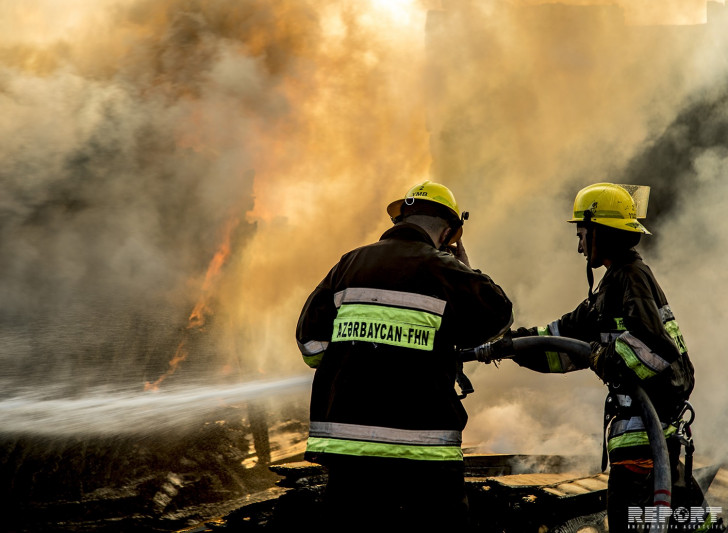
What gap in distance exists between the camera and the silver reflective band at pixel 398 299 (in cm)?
231

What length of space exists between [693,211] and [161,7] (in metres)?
8.06

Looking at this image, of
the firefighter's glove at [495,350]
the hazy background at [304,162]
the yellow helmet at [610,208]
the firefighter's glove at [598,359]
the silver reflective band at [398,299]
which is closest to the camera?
the silver reflective band at [398,299]

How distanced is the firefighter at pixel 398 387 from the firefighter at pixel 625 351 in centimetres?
78

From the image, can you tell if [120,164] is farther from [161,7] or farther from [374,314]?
[374,314]

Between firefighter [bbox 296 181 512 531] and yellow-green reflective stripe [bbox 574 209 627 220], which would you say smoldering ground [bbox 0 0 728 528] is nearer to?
yellow-green reflective stripe [bbox 574 209 627 220]

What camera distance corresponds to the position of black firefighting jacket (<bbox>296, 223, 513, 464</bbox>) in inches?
87.9

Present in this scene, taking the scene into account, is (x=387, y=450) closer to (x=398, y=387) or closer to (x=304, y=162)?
(x=398, y=387)

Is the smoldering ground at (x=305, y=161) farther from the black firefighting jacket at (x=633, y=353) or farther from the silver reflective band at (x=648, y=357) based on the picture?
the silver reflective band at (x=648, y=357)

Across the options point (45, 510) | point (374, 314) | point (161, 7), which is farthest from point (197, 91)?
point (374, 314)

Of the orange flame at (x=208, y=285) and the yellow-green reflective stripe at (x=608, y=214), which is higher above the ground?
the orange flame at (x=208, y=285)

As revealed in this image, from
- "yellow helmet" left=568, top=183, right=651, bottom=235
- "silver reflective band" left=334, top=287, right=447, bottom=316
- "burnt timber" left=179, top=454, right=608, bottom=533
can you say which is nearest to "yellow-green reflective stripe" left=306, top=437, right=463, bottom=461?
"silver reflective band" left=334, top=287, right=447, bottom=316

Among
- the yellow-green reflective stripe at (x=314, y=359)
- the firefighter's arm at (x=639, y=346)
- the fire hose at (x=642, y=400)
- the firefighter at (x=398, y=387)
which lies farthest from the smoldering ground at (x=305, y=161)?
the firefighter at (x=398, y=387)

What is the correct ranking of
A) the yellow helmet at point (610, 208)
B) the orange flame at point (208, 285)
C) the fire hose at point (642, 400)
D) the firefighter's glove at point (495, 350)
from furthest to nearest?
the orange flame at point (208, 285)
the yellow helmet at point (610, 208)
the firefighter's glove at point (495, 350)
the fire hose at point (642, 400)

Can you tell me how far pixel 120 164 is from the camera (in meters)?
9.49
